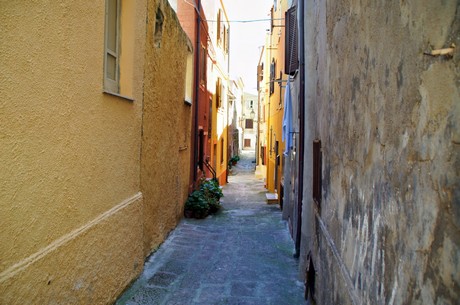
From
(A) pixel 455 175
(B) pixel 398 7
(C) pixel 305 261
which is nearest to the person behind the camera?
(A) pixel 455 175

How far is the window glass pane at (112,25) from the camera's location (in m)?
4.51

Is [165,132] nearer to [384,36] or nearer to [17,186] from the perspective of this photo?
[17,186]

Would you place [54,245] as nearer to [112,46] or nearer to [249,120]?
[112,46]

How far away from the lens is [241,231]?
8.55 metres

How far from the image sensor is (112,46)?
15.2 feet

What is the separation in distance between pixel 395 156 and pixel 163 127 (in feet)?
18.8

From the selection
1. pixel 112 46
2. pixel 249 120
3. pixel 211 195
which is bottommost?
pixel 211 195

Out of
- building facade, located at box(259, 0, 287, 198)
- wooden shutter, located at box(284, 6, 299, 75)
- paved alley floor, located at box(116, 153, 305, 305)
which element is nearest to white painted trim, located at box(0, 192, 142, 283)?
paved alley floor, located at box(116, 153, 305, 305)

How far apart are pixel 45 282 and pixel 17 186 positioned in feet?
2.91

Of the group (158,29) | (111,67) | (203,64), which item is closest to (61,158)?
(111,67)

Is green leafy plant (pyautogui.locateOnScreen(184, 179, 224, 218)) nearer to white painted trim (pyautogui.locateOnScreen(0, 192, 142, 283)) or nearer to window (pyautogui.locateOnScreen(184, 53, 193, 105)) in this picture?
window (pyautogui.locateOnScreen(184, 53, 193, 105))

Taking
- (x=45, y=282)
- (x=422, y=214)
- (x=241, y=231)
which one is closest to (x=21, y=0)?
(x=45, y=282)

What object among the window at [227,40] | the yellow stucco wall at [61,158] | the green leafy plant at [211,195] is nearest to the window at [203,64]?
the green leafy plant at [211,195]

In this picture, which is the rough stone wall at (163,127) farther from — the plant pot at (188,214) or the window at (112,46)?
the window at (112,46)
